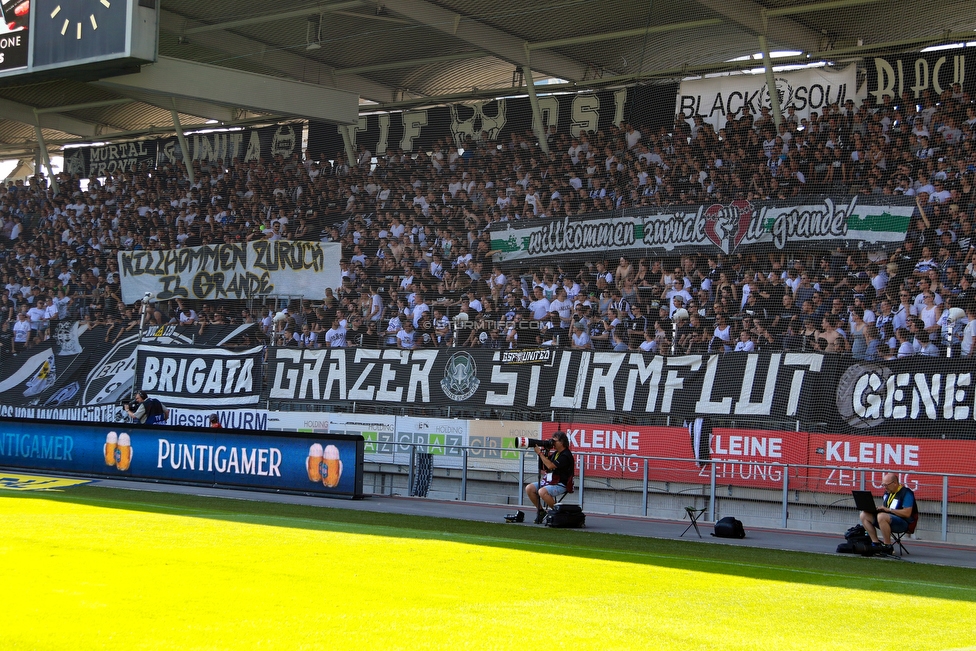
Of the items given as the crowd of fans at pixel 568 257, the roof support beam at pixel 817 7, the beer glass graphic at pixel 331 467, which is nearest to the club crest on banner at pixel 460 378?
the crowd of fans at pixel 568 257

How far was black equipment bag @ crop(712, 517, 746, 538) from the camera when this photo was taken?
14.5 metres

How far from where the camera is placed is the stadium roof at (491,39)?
2323cm

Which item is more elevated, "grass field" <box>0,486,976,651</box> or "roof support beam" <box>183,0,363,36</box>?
"roof support beam" <box>183,0,363,36</box>

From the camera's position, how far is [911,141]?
20422mm

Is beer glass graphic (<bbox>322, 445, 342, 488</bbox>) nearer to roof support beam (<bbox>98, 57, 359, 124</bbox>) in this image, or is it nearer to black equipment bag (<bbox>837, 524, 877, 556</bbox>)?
black equipment bag (<bbox>837, 524, 877, 556</bbox>)

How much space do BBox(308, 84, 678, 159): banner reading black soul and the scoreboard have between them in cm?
857

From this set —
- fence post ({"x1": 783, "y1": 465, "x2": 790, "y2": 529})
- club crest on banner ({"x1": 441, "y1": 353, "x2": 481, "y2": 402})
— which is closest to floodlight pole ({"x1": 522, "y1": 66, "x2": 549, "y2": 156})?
club crest on banner ({"x1": 441, "y1": 353, "x2": 481, "y2": 402})

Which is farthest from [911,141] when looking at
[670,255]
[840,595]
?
[840,595]

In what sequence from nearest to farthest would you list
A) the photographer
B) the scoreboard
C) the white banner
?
the photographer < the scoreboard < the white banner

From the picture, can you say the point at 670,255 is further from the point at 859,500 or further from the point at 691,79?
the point at 859,500

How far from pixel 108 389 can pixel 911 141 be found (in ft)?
61.5

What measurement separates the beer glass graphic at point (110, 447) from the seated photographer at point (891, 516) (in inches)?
545

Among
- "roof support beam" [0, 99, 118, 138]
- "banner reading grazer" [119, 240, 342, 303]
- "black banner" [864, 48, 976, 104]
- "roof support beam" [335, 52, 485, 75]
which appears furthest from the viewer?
"roof support beam" [0, 99, 118, 138]

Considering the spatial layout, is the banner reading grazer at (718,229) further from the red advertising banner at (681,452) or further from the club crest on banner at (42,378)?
the club crest on banner at (42,378)
